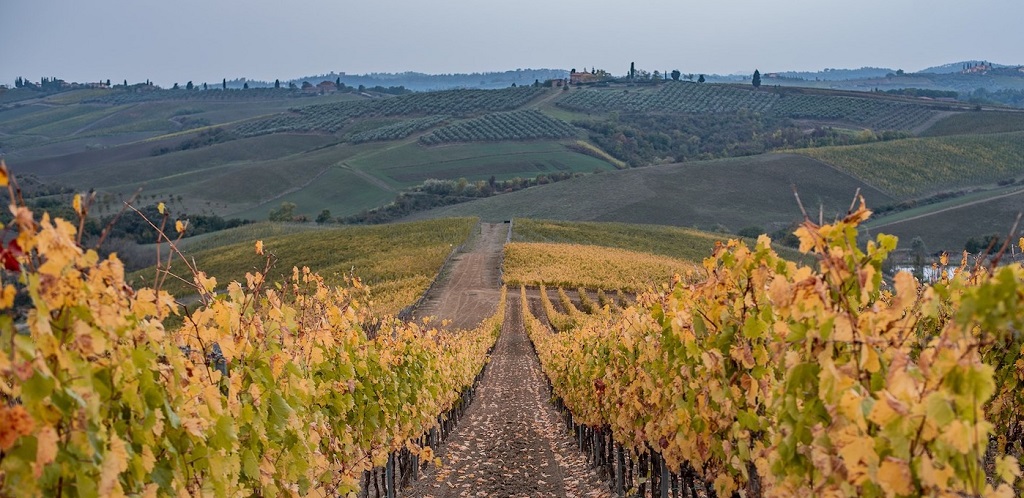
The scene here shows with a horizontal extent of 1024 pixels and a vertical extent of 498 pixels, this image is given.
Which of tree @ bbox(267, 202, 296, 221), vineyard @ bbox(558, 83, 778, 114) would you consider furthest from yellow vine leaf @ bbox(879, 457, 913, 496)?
vineyard @ bbox(558, 83, 778, 114)

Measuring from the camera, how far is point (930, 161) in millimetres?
106062

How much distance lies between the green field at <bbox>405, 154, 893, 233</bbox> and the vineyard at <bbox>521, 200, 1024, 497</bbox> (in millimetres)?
81245

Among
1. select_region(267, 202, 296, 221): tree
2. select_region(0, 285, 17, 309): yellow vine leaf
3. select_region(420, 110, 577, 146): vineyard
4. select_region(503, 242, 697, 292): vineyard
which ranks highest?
select_region(0, 285, 17, 309): yellow vine leaf

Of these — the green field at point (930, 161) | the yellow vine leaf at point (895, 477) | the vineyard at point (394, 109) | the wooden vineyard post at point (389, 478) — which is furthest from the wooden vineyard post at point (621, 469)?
the vineyard at point (394, 109)

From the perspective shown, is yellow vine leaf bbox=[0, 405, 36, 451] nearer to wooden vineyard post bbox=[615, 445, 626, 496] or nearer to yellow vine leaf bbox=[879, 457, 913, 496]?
yellow vine leaf bbox=[879, 457, 913, 496]

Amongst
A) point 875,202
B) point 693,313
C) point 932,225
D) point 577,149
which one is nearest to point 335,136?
point 577,149

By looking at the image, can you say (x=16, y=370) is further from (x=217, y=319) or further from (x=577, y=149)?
(x=577, y=149)

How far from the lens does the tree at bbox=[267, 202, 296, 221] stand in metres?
96.4

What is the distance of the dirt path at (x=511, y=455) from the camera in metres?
12.9

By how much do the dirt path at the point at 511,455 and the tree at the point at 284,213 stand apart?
72.6 meters

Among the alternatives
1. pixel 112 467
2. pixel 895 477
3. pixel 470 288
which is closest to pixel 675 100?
pixel 470 288

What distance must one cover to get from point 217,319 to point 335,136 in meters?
148

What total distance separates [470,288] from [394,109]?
12285 cm

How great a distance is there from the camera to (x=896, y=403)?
3.07m
